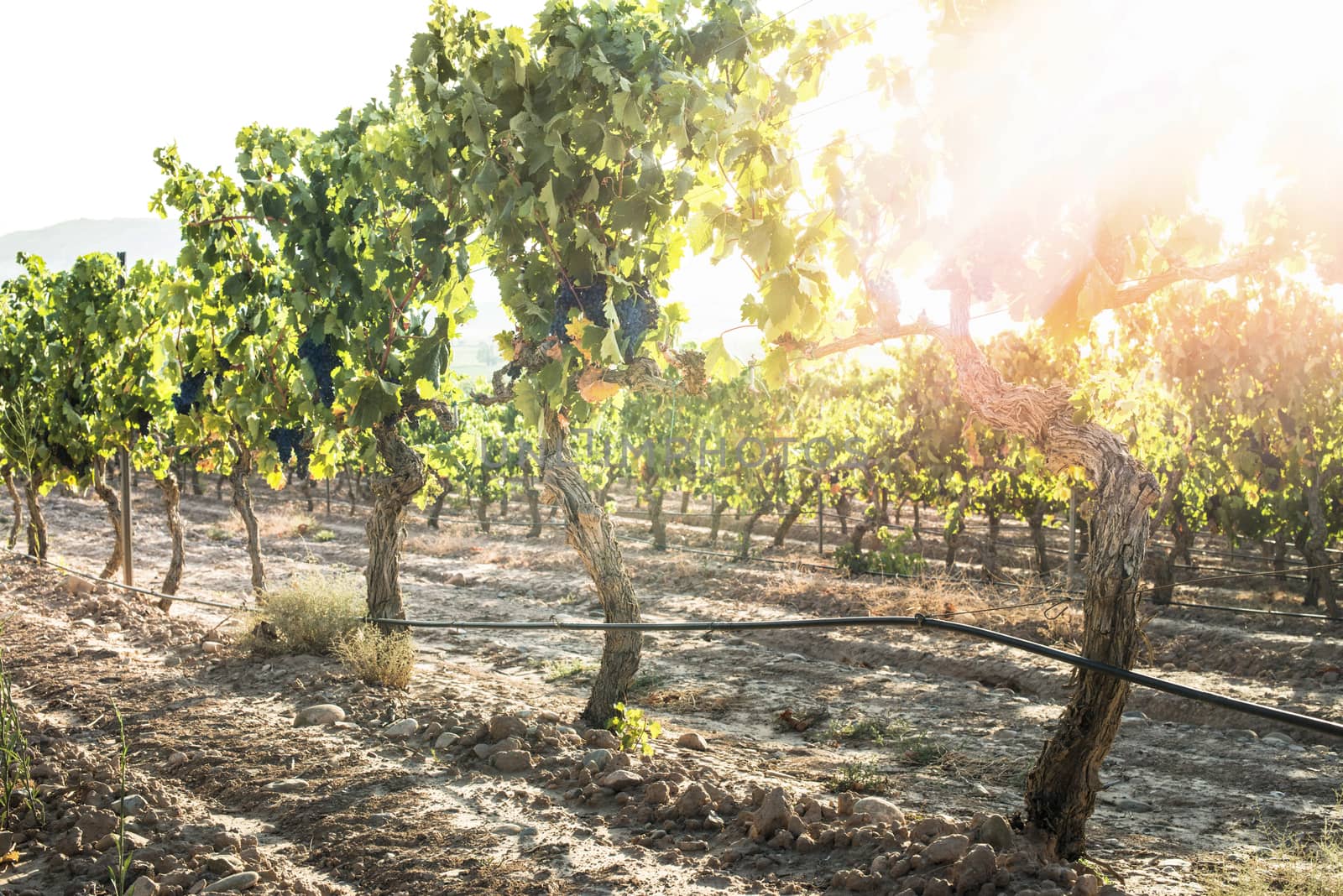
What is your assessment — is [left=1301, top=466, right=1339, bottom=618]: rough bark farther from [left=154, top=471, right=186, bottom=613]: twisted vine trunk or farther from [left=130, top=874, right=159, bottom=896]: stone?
[left=154, top=471, right=186, bottom=613]: twisted vine trunk

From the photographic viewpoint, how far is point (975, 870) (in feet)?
10.9

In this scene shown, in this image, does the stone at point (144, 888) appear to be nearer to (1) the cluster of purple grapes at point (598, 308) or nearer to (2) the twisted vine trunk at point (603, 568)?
(2) the twisted vine trunk at point (603, 568)

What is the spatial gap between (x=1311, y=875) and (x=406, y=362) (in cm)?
579

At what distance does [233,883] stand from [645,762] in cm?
213

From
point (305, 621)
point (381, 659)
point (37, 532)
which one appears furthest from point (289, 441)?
point (37, 532)

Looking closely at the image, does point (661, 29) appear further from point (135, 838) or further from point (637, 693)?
point (637, 693)

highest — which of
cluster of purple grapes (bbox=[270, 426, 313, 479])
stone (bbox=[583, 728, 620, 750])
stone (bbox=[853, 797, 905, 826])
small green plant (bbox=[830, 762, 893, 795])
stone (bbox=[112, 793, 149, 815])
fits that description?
cluster of purple grapes (bbox=[270, 426, 313, 479])

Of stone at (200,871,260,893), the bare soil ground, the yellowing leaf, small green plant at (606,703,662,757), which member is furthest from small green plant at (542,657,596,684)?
stone at (200,871,260,893)

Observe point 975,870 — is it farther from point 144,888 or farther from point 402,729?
point 402,729

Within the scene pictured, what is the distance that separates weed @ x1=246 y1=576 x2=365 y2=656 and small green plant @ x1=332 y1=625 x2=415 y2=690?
0.49m

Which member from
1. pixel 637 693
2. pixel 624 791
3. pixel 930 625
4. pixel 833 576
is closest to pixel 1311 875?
pixel 930 625

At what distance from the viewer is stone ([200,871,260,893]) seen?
3.54 m

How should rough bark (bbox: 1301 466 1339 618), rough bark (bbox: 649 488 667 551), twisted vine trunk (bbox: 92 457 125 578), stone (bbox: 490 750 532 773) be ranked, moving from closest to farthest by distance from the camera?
stone (bbox: 490 750 532 773)
twisted vine trunk (bbox: 92 457 125 578)
rough bark (bbox: 1301 466 1339 618)
rough bark (bbox: 649 488 667 551)

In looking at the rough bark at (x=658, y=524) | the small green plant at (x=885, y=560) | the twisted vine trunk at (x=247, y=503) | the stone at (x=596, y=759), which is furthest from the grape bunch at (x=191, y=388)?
the rough bark at (x=658, y=524)
